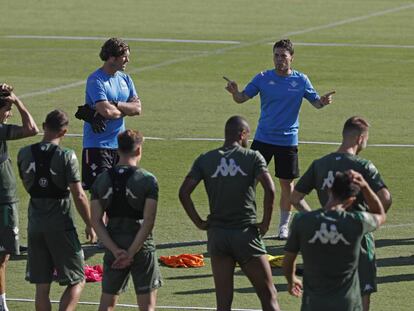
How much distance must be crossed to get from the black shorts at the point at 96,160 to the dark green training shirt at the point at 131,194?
3.64 m

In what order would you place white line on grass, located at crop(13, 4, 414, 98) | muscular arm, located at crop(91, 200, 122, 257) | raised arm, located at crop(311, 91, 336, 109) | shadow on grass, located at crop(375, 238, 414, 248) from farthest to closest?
white line on grass, located at crop(13, 4, 414, 98) → raised arm, located at crop(311, 91, 336, 109) → shadow on grass, located at crop(375, 238, 414, 248) → muscular arm, located at crop(91, 200, 122, 257)

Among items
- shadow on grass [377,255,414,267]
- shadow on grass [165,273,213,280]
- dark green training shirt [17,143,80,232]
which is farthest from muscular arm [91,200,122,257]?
shadow on grass [377,255,414,267]

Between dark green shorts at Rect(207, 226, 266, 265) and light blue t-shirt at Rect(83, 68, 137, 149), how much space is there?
148 inches

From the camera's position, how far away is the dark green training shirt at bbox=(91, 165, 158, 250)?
451 inches

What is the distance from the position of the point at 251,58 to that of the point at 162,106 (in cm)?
747

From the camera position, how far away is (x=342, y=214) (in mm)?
10219

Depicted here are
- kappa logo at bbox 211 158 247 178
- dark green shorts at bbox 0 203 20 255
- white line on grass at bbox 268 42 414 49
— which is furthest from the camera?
white line on grass at bbox 268 42 414 49

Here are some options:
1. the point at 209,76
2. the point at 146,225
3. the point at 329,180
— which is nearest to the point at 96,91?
the point at 146,225

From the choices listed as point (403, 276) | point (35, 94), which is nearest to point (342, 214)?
point (403, 276)

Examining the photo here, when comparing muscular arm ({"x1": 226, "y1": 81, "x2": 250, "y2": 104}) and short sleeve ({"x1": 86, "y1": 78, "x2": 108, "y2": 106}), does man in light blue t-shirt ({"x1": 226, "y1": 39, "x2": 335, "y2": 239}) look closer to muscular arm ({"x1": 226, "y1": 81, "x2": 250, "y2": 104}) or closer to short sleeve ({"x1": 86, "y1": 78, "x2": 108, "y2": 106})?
muscular arm ({"x1": 226, "y1": 81, "x2": 250, "y2": 104})

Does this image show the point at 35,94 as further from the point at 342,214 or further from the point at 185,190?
the point at 342,214

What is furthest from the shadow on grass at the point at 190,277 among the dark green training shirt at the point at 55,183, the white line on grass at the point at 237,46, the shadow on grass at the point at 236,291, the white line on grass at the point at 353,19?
the white line on grass at the point at 353,19

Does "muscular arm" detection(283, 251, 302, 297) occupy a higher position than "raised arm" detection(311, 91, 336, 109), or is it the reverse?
"raised arm" detection(311, 91, 336, 109)

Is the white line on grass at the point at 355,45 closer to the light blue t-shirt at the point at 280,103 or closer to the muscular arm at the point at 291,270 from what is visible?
the light blue t-shirt at the point at 280,103
